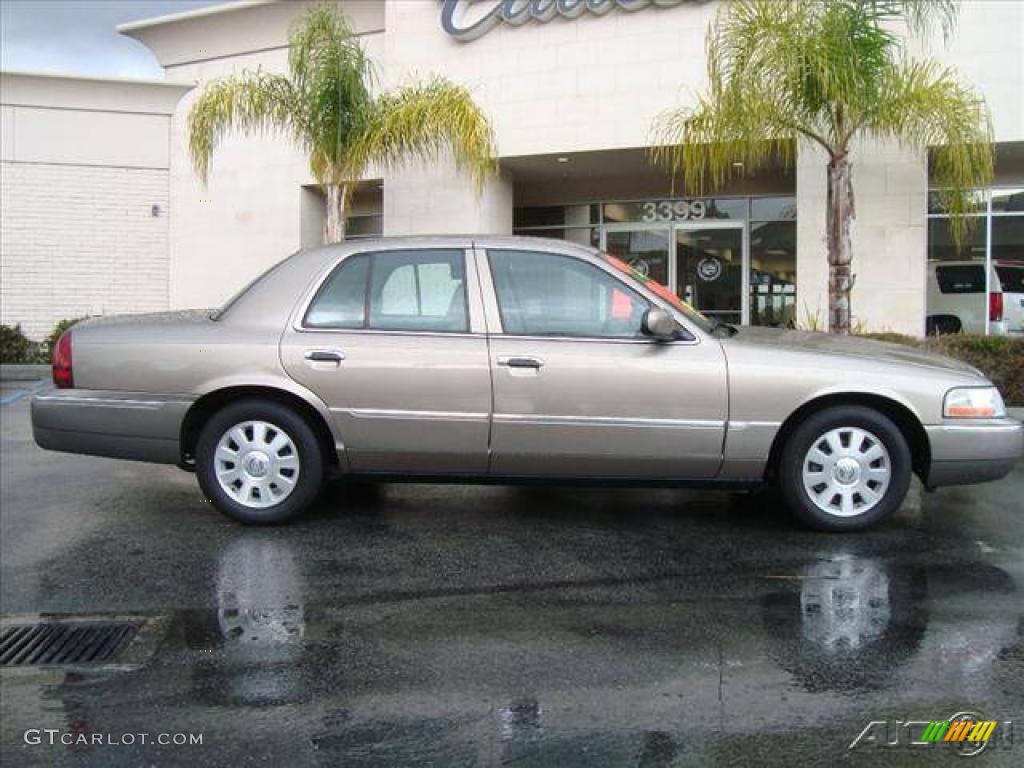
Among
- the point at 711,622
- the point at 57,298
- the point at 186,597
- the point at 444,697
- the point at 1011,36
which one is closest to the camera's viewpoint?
the point at 444,697

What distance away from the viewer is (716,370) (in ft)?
17.6

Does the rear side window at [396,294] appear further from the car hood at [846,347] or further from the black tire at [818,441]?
the black tire at [818,441]

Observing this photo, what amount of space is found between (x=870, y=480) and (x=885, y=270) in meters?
7.70

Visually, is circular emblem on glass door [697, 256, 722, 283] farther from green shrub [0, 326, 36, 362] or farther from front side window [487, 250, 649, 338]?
green shrub [0, 326, 36, 362]

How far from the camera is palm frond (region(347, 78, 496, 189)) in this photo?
11.6m

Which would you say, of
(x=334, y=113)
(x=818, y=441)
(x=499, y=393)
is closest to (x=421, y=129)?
(x=334, y=113)

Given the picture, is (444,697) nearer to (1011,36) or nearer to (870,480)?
(870,480)

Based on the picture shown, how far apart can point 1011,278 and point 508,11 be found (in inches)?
321

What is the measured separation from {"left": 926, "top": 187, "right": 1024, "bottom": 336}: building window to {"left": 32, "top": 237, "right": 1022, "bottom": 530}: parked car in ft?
30.1

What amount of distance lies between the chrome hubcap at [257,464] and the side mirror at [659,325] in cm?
212

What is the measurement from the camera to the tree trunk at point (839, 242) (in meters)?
10.1

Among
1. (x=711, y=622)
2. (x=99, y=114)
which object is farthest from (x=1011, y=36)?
(x=99, y=114)

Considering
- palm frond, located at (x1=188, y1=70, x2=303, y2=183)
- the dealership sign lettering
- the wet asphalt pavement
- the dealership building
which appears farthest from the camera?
the dealership sign lettering

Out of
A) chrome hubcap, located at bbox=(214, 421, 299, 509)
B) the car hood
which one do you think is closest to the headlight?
the car hood
